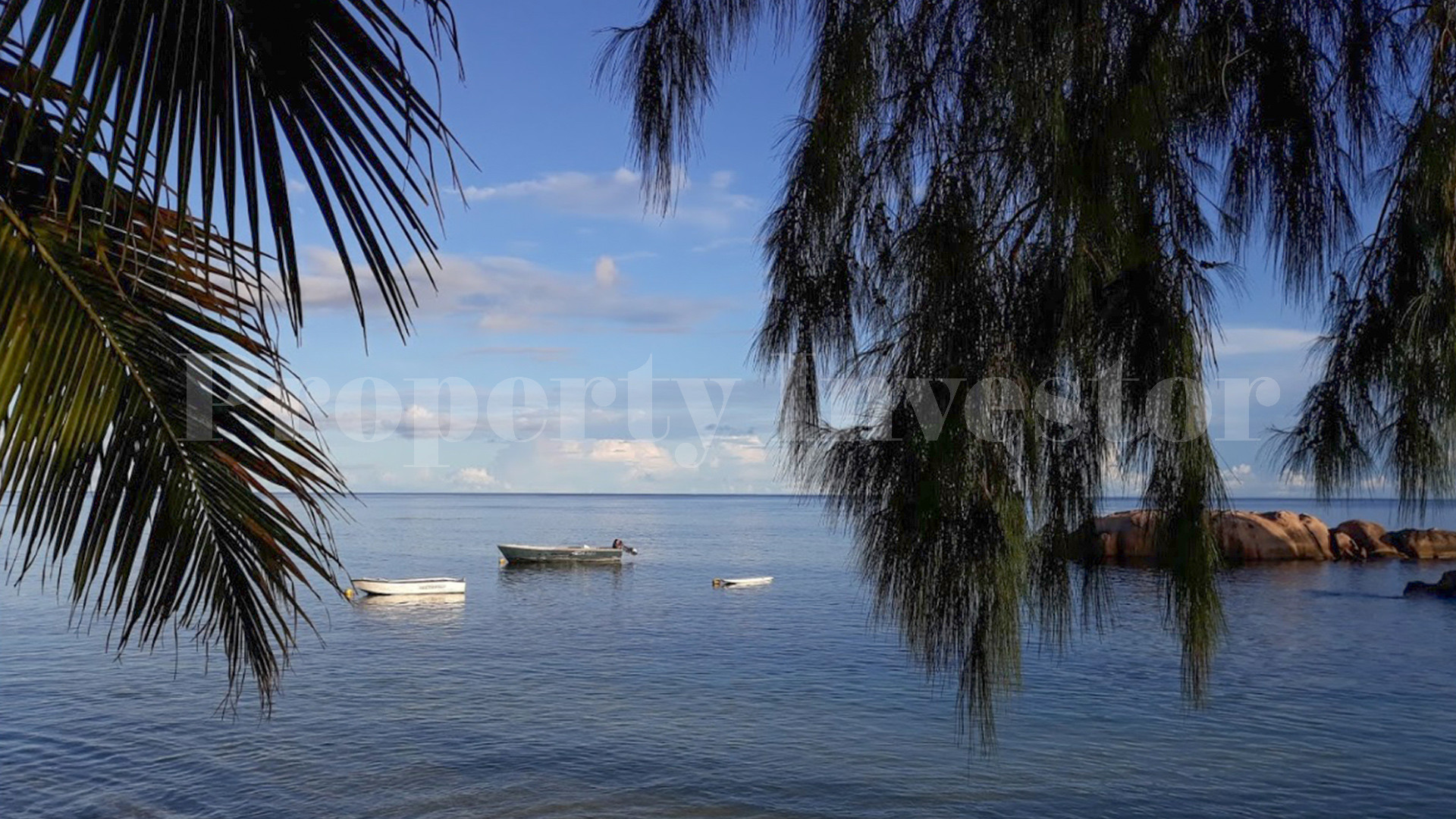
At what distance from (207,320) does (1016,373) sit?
2.44 m

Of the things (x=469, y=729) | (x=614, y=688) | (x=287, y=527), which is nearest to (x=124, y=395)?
(x=287, y=527)

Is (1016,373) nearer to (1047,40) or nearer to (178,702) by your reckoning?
(1047,40)

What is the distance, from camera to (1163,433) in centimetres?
345

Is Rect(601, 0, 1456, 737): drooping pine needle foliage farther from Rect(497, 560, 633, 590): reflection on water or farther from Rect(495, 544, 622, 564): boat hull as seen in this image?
Rect(495, 544, 622, 564): boat hull

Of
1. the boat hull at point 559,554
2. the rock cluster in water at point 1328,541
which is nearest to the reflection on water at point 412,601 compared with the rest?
the boat hull at point 559,554

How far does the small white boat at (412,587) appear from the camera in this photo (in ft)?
121

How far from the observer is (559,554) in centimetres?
5000

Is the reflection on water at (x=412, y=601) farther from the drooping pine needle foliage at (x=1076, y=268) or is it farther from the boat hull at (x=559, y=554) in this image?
the drooping pine needle foliage at (x=1076, y=268)

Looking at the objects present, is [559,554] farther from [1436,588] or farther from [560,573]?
[1436,588]

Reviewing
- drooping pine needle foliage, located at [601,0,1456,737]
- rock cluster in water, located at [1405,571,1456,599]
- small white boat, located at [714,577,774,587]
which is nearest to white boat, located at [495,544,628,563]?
small white boat, located at [714,577,774,587]

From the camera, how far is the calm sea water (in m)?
14.5

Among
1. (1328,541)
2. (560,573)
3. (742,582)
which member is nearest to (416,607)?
(560,573)

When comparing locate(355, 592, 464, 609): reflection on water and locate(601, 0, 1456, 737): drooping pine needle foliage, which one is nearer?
locate(601, 0, 1456, 737): drooping pine needle foliage

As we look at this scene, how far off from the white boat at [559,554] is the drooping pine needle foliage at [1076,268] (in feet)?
152
